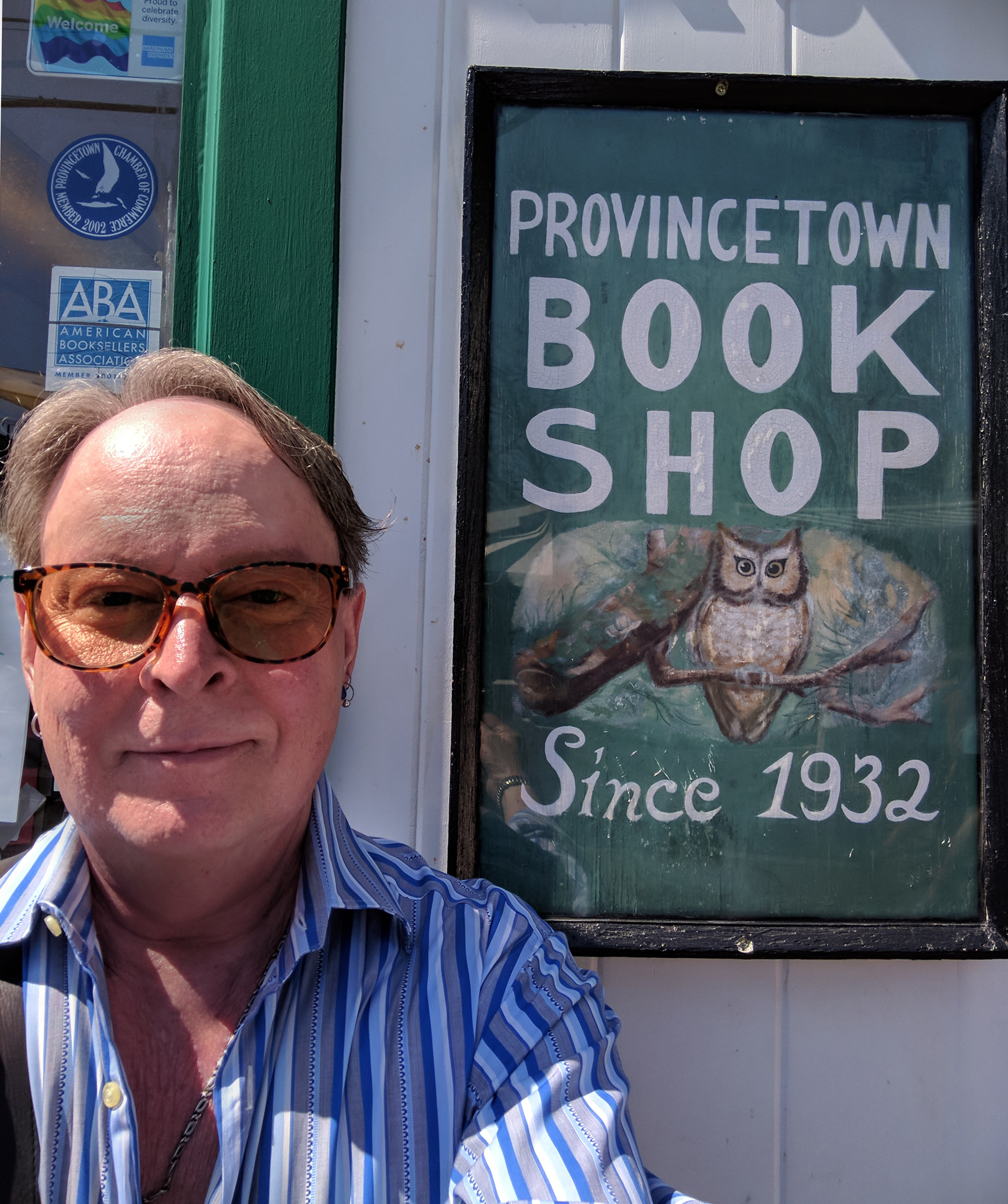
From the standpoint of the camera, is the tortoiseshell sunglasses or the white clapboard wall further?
the white clapboard wall

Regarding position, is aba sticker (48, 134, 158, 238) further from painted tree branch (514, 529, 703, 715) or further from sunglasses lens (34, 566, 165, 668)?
painted tree branch (514, 529, 703, 715)

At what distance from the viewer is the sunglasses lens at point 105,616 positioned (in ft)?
2.77

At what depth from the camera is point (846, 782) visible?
1.21m

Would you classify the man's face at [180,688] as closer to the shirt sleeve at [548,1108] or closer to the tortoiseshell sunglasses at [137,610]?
the tortoiseshell sunglasses at [137,610]

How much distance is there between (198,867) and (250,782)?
0.11 meters

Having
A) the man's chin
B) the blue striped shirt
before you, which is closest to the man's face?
the man's chin

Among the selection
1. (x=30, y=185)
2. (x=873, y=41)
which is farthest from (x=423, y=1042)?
Answer: (x=873, y=41)

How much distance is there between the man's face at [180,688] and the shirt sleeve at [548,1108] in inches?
14.0

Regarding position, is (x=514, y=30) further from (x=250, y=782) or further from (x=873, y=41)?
(x=250, y=782)

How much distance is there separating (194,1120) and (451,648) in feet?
2.22

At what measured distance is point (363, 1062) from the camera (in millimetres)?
847

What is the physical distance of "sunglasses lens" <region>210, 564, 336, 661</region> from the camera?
2.83 ft

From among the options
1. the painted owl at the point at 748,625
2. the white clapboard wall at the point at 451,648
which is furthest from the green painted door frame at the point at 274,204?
the painted owl at the point at 748,625

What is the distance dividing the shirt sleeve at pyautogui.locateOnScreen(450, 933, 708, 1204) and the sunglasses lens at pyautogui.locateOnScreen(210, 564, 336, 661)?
1.57ft
